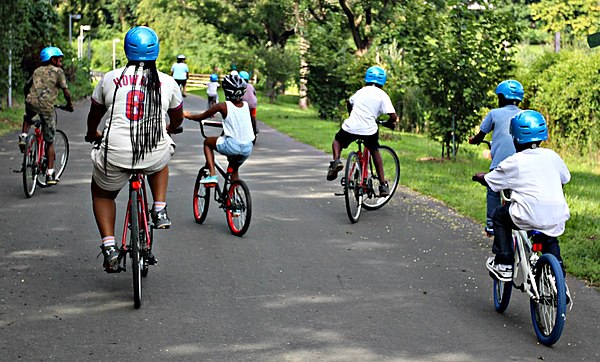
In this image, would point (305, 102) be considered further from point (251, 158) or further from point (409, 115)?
point (251, 158)

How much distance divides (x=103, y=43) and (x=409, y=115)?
265 ft

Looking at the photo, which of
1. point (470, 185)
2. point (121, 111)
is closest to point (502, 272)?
point (121, 111)

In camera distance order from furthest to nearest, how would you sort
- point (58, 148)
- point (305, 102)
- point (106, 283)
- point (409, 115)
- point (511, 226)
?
→ point (305, 102), point (409, 115), point (58, 148), point (106, 283), point (511, 226)

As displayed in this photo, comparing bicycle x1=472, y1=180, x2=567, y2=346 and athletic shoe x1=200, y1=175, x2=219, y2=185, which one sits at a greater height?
bicycle x1=472, y1=180, x2=567, y2=346

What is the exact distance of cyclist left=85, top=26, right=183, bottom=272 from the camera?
24.6ft

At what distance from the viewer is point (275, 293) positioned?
7.89 m

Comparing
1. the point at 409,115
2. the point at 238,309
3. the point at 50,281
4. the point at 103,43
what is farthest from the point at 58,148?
the point at 103,43

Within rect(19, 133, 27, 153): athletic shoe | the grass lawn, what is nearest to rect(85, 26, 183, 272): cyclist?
the grass lawn

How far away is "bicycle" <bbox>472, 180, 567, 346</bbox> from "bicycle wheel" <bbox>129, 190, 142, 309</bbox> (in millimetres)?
2526

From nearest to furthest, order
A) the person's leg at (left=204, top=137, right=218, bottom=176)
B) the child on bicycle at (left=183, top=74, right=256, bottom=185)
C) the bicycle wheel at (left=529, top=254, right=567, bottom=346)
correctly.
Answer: the bicycle wheel at (left=529, top=254, right=567, bottom=346), the child on bicycle at (left=183, top=74, right=256, bottom=185), the person's leg at (left=204, top=137, right=218, bottom=176)

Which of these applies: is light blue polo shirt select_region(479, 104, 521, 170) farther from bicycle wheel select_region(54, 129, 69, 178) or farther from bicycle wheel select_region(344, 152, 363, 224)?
bicycle wheel select_region(54, 129, 69, 178)

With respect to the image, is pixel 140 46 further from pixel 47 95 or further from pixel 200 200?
pixel 47 95

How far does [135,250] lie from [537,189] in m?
2.80

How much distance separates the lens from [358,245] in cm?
1016
